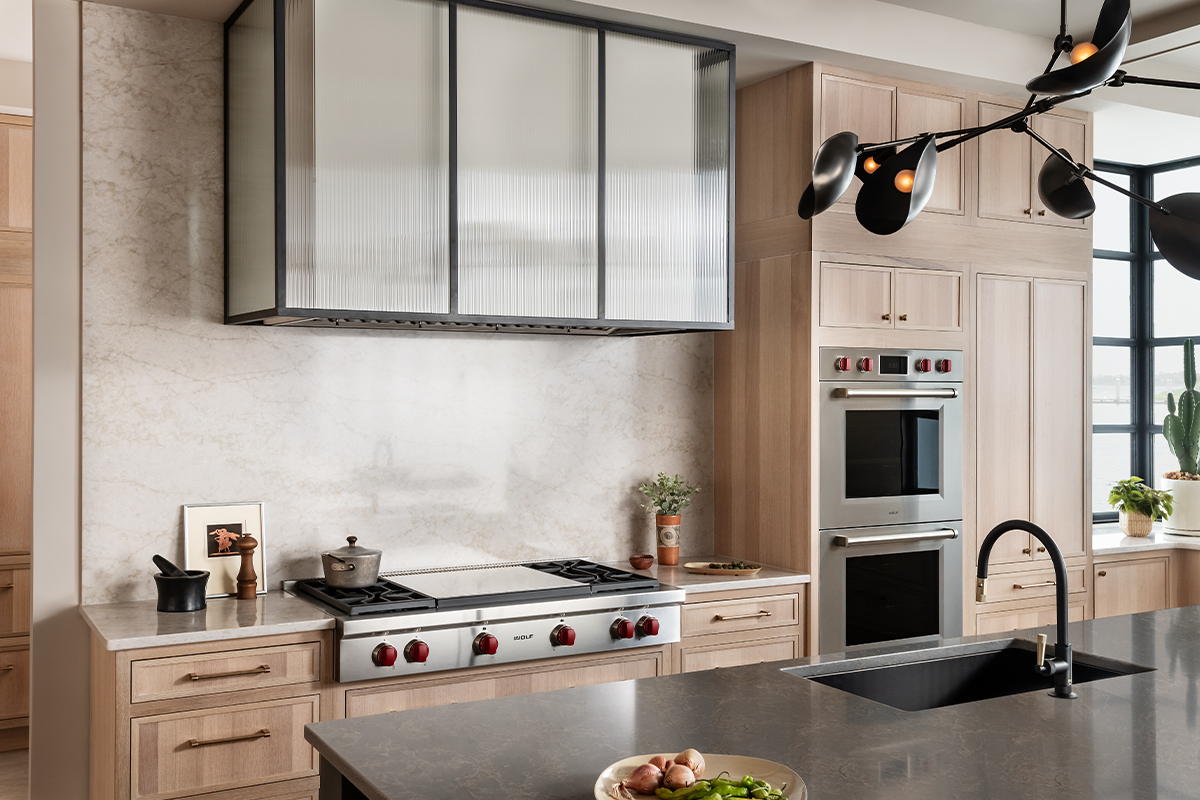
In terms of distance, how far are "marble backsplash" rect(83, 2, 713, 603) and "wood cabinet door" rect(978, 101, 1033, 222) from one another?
1590 mm

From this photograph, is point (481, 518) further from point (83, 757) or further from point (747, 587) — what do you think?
point (83, 757)

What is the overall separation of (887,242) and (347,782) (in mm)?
3021

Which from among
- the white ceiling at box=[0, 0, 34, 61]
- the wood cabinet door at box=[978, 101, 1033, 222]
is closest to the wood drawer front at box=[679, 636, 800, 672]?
the wood cabinet door at box=[978, 101, 1033, 222]

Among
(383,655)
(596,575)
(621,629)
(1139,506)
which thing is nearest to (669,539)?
(596,575)

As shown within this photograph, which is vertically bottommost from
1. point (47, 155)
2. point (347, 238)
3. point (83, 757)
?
point (83, 757)

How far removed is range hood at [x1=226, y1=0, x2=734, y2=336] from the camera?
10.5ft

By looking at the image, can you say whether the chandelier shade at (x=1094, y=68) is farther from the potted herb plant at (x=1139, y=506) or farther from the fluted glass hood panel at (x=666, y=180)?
the potted herb plant at (x=1139, y=506)

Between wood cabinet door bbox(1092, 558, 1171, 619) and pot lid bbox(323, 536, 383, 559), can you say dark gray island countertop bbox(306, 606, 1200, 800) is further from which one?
wood cabinet door bbox(1092, 558, 1171, 619)

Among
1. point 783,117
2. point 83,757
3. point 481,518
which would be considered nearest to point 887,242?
point 783,117

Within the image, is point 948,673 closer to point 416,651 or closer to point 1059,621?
point 1059,621

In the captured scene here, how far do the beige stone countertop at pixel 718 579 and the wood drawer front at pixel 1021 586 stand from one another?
960mm

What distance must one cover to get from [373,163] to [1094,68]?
2.14 m

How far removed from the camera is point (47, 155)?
3.34m

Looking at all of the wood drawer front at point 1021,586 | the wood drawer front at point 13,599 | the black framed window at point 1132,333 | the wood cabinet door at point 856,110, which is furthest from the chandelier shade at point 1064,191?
the wood drawer front at point 13,599
